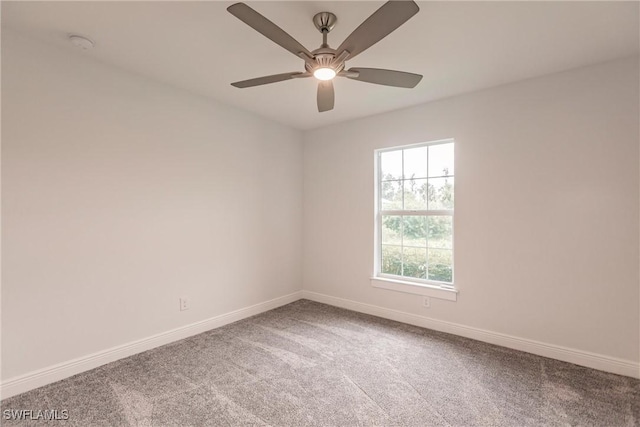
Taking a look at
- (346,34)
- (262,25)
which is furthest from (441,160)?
(262,25)

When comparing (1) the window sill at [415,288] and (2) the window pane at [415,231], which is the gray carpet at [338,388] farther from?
(2) the window pane at [415,231]

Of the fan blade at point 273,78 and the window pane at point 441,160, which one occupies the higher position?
the fan blade at point 273,78

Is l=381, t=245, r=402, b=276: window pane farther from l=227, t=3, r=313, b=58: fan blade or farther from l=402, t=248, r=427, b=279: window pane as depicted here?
l=227, t=3, r=313, b=58: fan blade

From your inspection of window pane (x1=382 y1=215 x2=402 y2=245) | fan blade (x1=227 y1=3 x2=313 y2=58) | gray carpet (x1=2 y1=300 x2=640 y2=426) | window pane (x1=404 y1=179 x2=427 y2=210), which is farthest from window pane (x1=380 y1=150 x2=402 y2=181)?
fan blade (x1=227 y1=3 x2=313 y2=58)

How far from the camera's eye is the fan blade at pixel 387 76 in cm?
185

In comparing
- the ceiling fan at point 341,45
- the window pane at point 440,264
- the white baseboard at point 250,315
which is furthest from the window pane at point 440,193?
the ceiling fan at point 341,45

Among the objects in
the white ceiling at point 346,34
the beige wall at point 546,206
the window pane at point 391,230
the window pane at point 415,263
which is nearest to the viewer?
the white ceiling at point 346,34

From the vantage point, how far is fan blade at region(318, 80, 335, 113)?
2.11 m

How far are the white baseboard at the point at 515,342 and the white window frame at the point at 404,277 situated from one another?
11.2 inches

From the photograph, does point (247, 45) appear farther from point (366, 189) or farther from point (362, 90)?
point (366, 189)

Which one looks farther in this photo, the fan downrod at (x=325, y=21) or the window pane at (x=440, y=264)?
the window pane at (x=440, y=264)

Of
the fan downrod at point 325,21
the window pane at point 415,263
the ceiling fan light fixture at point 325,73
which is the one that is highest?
the fan downrod at point 325,21

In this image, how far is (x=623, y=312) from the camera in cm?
232

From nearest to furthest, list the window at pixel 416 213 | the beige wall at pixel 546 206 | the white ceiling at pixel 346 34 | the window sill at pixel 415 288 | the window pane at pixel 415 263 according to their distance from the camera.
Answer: the white ceiling at pixel 346 34
the beige wall at pixel 546 206
the window sill at pixel 415 288
the window at pixel 416 213
the window pane at pixel 415 263
